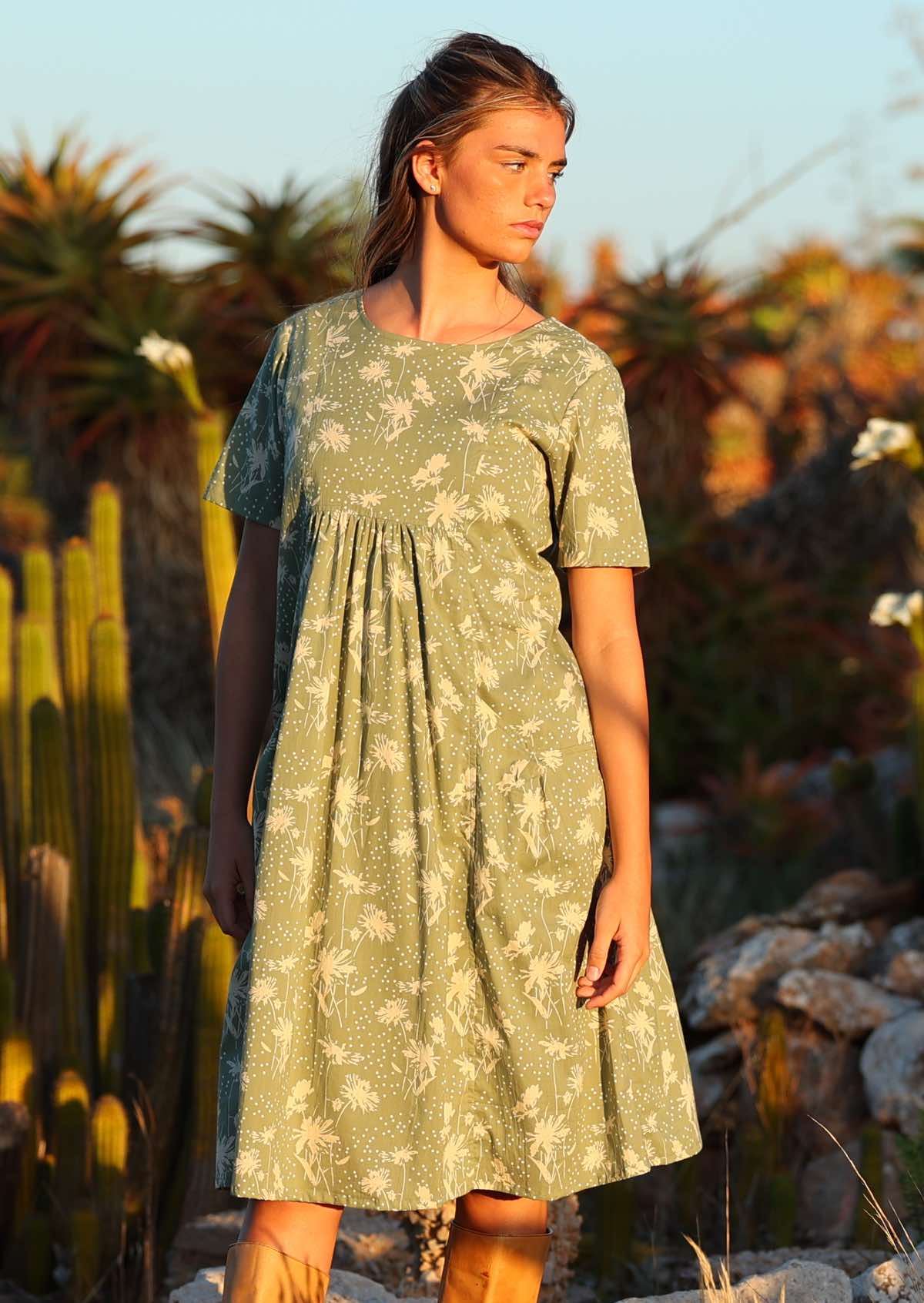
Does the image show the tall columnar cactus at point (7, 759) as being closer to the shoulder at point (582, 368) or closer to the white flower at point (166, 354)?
the white flower at point (166, 354)

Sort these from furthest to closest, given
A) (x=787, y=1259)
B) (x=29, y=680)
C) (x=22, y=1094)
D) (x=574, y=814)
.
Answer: (x=29, y=680) < (x=22, y=1094) < (x=787, y=1259) < (x=574, y=814)

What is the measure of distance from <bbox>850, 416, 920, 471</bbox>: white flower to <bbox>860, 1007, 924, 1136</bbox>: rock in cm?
157

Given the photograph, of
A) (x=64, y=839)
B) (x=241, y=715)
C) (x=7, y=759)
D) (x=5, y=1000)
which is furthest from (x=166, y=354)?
(x=241, y=715)

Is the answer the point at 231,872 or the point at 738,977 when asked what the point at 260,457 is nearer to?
the point at 231,872

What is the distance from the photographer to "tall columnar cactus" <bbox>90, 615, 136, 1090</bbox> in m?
3.98

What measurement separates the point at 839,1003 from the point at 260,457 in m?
2.58

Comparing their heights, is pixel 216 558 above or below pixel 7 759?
above

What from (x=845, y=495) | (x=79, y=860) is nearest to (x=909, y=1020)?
(x=79, y=860)

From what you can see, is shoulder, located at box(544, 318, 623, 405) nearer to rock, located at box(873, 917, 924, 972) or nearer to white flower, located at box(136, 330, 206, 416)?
white flower, located at box(136, 330, 206, 416)

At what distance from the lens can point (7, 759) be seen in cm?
431

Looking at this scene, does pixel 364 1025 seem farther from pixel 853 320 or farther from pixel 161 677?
pixel 853 320

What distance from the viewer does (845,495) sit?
8117 mm

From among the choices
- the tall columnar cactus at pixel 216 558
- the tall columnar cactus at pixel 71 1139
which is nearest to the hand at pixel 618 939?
the tall columnar cactus at pixel 71 1139

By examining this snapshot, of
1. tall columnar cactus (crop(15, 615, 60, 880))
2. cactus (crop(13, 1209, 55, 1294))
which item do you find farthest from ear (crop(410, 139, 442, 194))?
cactus (crop(13, 1209, 55, 1294))
